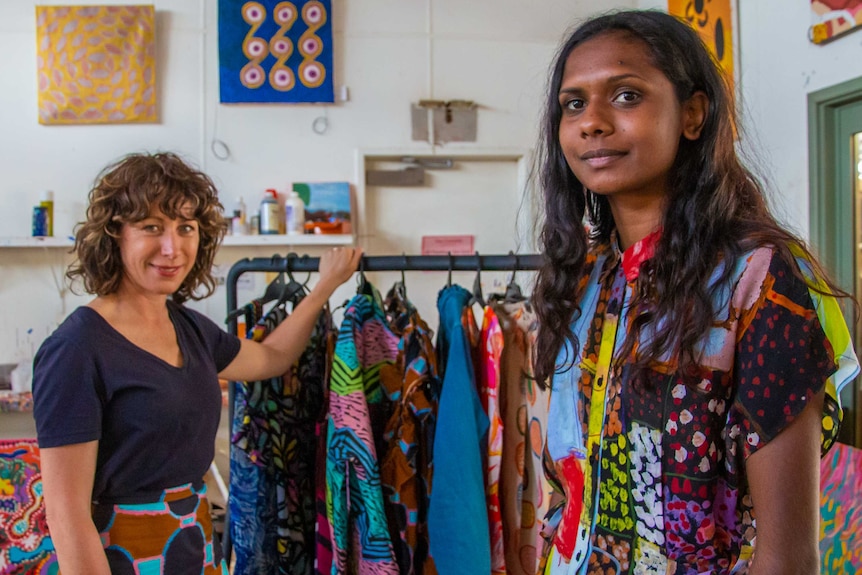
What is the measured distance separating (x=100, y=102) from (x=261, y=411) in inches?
92.7

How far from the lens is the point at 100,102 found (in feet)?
10.3

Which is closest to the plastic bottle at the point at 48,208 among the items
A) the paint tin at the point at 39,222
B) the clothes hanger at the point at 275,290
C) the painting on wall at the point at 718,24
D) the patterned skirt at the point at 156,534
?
the paint tin at the point at 39,222

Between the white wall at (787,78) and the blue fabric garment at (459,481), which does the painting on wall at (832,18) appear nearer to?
the white wall at (787,78)

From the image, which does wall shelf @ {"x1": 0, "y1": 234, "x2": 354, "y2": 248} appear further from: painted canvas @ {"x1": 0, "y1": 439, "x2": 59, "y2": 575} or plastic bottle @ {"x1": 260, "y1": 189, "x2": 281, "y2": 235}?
painted canvas @ {"x1": 0, "y1": 439, "x2": 59, "y2": 575}

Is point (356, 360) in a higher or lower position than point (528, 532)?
higher

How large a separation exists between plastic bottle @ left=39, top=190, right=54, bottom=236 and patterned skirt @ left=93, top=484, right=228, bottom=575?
2353 millimetres

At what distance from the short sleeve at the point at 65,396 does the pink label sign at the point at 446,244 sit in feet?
7.59

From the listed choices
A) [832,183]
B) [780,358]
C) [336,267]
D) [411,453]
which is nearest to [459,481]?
[411,453]

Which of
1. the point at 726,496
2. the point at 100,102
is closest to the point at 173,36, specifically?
the point at 100,102

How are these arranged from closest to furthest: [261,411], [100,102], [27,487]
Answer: [261,411], [27,487], [100,102]

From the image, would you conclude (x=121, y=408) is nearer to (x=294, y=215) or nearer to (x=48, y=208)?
(x=294, y=215)

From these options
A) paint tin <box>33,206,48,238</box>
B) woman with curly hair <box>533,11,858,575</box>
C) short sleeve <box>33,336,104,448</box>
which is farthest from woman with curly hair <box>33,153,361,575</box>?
paint tin <box>33,206,48,238</box>

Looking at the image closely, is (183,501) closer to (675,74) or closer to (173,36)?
(675,74)

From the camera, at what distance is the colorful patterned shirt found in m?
0.64
